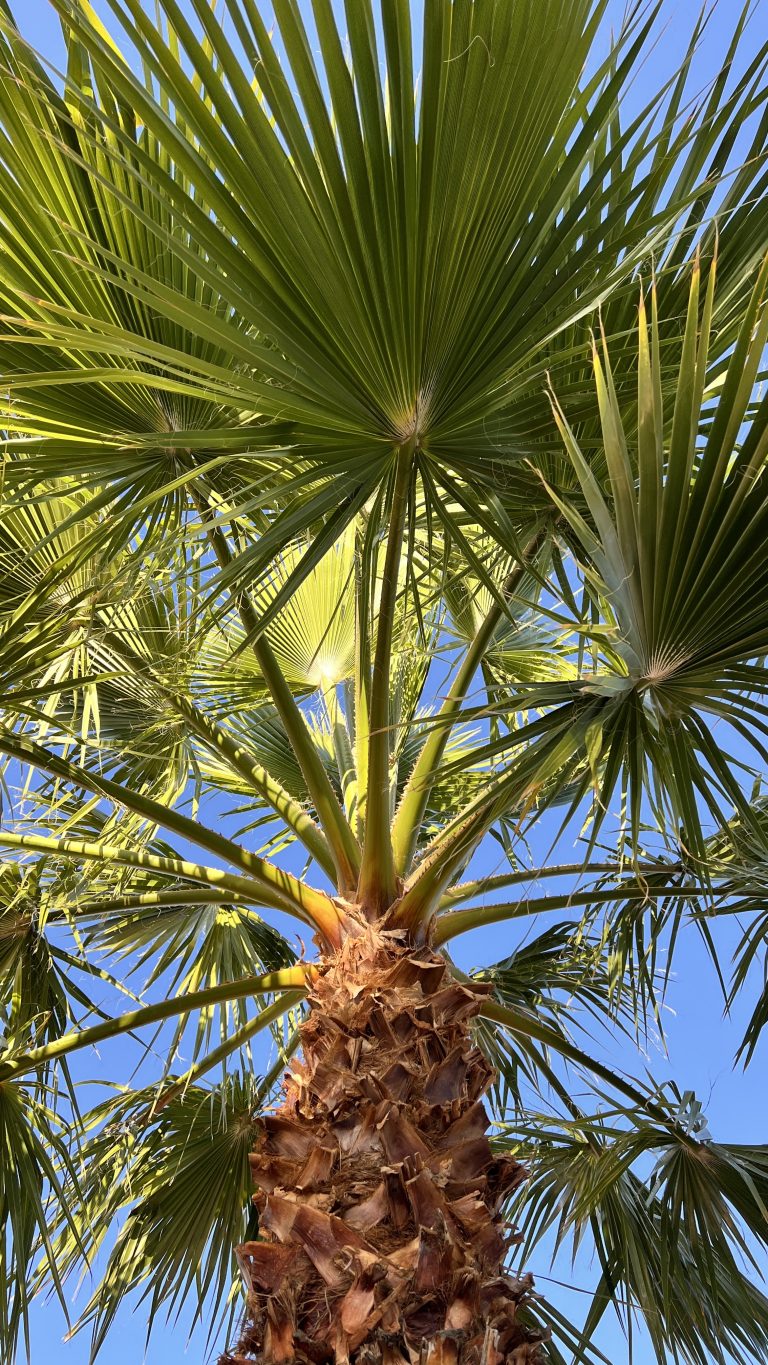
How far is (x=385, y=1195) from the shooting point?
6.39ft

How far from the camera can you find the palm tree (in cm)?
181

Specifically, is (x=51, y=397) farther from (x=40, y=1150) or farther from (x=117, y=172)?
(x=40, y=1150)

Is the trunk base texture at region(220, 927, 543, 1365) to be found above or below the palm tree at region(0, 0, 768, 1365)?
below

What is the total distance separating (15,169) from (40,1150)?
284cm

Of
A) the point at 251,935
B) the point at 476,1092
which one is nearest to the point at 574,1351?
the point at 476,1092

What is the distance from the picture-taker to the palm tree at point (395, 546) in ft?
5.93

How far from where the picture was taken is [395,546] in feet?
7.72

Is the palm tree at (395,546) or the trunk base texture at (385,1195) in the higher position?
the palm tree at (395,546)

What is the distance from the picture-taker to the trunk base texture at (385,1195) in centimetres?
179

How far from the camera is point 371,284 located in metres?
2.01

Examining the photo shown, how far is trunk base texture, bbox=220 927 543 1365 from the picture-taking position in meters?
1.79

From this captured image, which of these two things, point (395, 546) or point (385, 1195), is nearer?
point (385, 1195)

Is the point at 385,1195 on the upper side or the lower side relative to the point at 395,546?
lower

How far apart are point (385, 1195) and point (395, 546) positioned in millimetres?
1358
